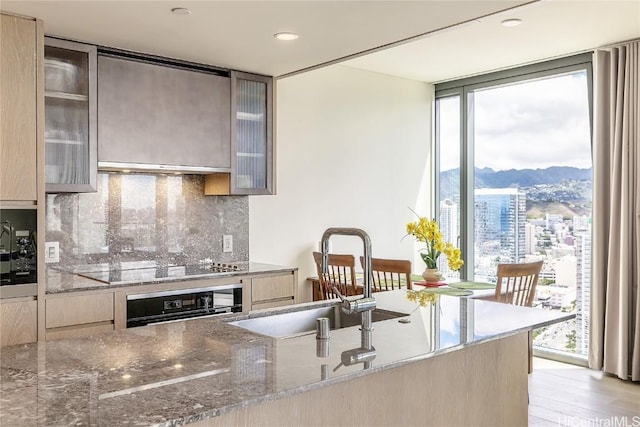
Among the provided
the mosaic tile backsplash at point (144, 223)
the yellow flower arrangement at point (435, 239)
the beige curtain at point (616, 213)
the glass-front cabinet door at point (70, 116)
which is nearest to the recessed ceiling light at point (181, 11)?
the glass-front cabinet door at point (70, 116)

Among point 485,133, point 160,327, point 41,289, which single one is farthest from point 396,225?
point 160,327

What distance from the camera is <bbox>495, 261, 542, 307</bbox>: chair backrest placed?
375 centimetres

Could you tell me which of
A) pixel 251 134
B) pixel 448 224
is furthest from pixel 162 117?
pixel 448 224

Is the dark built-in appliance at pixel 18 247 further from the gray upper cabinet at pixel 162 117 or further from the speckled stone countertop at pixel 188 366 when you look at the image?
the speckled stone countertop at pixel 188 366

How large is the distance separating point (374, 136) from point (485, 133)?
1090 mm

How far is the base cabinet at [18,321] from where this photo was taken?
2916 millimetres

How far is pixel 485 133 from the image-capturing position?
5.63m

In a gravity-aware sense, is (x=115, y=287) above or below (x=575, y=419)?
above

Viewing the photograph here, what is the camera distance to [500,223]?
5.49 m

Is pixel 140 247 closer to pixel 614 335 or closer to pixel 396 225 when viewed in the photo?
pixel 396 225

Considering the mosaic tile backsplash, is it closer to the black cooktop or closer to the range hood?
the black cooktop

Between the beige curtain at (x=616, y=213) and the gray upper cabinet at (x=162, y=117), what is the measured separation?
284 centimetres

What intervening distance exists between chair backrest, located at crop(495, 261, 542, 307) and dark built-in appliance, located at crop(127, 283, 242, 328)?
1675 mm

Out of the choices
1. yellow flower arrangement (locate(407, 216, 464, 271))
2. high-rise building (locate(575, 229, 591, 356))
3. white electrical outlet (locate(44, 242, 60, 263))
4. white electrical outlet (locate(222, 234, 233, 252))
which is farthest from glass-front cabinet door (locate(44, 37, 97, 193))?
high-rise building (locate(575, 229, 591, 356))
